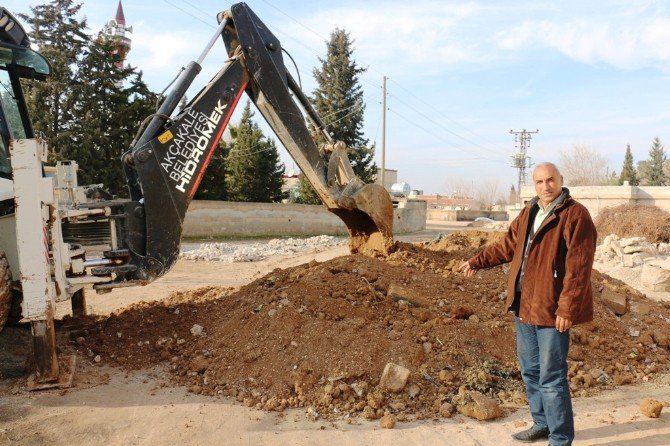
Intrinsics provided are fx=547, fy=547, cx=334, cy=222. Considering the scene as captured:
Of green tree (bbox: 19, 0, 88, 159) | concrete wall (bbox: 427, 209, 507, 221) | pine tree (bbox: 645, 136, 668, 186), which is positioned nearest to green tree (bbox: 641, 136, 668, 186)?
pine tree (bbox: 645, 136, 668, 186)

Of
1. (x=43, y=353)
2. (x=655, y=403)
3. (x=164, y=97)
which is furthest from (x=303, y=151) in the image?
(x=655, y=403)

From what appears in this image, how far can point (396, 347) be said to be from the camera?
489cm

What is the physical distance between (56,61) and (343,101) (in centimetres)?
1775

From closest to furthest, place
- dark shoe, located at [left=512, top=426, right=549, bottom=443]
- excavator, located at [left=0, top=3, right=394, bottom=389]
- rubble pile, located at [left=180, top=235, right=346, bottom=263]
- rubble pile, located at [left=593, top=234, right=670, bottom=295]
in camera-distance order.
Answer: dark shoe, located at [left=512, top=426, right=549, bottom=443] < excavator, located at [left=0, top=3, right=394, bottom=389] < rubble pile, located at [left=593, top=234, right=670, bottom=295] < rubble pile, located at [left=180, top=235, right=346, bottom=263]

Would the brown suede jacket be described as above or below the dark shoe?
above

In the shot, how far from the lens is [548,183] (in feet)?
11.9

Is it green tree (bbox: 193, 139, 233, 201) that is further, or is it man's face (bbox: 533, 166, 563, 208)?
green tree (bbox: 193, 139, 233, 201)

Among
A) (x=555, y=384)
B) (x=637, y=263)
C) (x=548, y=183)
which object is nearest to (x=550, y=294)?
(x=555, y=384)

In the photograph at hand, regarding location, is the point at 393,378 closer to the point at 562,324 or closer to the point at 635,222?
the point at 562,324

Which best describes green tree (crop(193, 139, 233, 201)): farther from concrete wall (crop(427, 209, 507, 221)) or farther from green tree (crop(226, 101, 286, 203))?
concrete wall (crop(427, 209, 507, 221))

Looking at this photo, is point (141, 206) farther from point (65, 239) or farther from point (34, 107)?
point (34, 107)

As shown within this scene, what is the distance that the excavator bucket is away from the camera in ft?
21.9

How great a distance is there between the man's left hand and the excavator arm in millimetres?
3431

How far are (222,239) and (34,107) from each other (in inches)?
345
